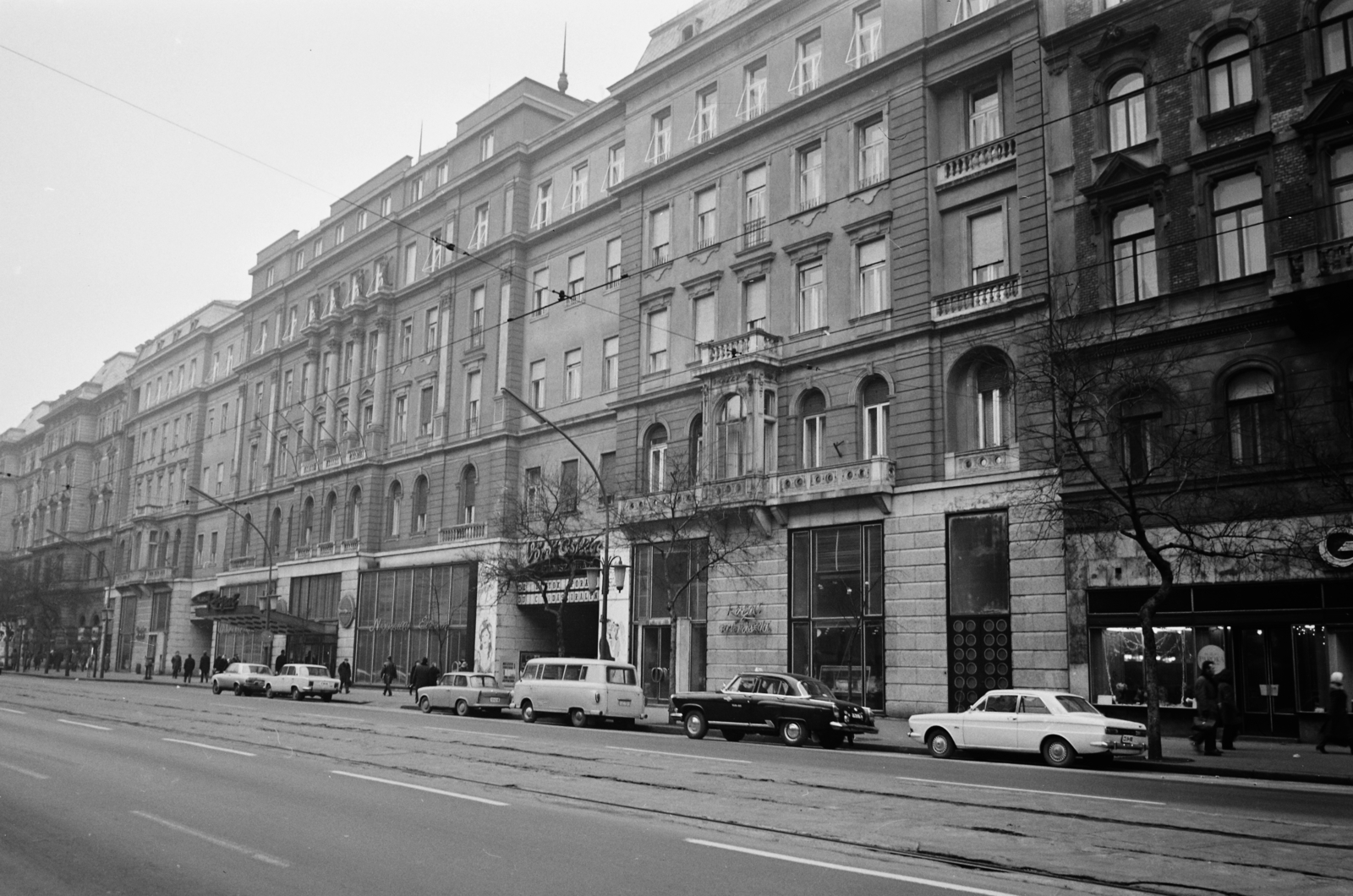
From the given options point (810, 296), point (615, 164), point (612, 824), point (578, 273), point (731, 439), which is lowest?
point (612, 824)

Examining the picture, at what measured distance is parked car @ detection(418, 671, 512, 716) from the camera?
33375 millimetres

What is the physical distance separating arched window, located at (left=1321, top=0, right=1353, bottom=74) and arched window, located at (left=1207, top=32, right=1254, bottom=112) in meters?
1.57

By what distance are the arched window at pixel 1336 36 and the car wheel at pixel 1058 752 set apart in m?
16.1

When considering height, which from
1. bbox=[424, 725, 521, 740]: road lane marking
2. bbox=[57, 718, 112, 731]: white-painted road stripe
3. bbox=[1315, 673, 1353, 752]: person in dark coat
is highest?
bbox=[1315, 673, 1353, 752]: person in dark coat

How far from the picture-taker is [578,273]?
155 ft

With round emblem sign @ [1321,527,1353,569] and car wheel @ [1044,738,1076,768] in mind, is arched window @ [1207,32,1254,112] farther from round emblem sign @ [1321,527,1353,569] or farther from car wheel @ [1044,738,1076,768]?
car wheel @ [1044,738,1076,768]

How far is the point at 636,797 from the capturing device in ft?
43.2

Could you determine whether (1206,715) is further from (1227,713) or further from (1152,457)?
(1152,457)

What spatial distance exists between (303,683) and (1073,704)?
103ft

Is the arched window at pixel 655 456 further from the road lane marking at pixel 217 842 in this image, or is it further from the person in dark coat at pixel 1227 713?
the road lane marking at pixel 217 842

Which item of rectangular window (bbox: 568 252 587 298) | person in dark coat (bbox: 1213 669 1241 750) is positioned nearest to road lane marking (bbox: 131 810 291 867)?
person in dark coat (bbox: 1213 669 1241 750)

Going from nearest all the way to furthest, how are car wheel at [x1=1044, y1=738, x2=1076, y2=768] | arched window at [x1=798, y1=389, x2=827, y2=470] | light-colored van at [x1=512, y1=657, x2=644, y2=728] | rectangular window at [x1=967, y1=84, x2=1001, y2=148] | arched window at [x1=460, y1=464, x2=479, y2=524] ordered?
car wheel at [x1=1044, y1=738, x2=1076, y2=768], light-colored van at [x1=512, y1=657, x2=644, y2=728], rectangular window at [x1=967, y1=84, x2=1001, y2=148], arched window at [x1=798, y1=389, x2=827, y2=470], arched window at [x1=460, y1=464, x2=479, y2=524]

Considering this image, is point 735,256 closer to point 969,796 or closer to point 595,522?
point 595,522

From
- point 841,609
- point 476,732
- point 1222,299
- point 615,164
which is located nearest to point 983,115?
point 1222,299
